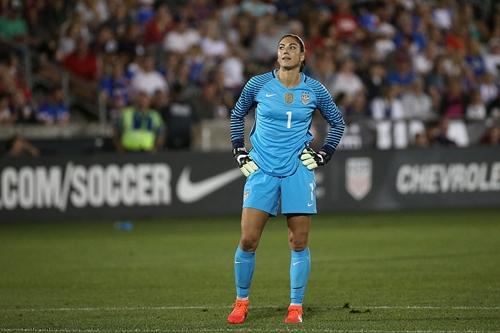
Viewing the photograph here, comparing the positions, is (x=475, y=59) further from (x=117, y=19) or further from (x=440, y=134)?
(x=117, y=19)

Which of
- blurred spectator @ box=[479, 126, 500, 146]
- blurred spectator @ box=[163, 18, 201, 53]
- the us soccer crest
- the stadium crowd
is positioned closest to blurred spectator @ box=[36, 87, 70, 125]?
the stadium crowd

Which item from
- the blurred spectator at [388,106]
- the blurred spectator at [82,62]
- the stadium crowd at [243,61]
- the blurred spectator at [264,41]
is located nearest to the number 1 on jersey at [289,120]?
the stadium crowd at [243,61]

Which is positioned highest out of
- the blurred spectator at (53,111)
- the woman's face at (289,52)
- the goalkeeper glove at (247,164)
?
the woman's face at (289,52)

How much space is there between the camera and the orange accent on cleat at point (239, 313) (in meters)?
8.48

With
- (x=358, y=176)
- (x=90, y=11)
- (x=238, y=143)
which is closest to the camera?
(x=238, y=143)

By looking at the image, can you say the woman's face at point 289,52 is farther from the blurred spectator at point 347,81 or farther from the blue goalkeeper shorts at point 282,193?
the blurred spectator at point 347,81

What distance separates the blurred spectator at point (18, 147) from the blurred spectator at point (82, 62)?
233cm

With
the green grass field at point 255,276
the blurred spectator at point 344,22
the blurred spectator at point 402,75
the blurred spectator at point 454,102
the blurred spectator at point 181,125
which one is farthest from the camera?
the blurred spectator at point 344,22

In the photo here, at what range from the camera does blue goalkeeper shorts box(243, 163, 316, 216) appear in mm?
8461

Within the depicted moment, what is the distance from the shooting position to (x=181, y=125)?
20.5 meters

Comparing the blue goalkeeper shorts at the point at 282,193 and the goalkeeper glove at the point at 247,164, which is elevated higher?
the goalkeeper glove at the point at 247,164

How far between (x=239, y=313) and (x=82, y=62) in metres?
13.2

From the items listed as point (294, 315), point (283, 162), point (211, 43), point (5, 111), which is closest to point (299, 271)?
point (294, 315)

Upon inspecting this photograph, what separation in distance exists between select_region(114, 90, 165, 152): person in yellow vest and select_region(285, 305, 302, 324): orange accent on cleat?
1104 centimetres
